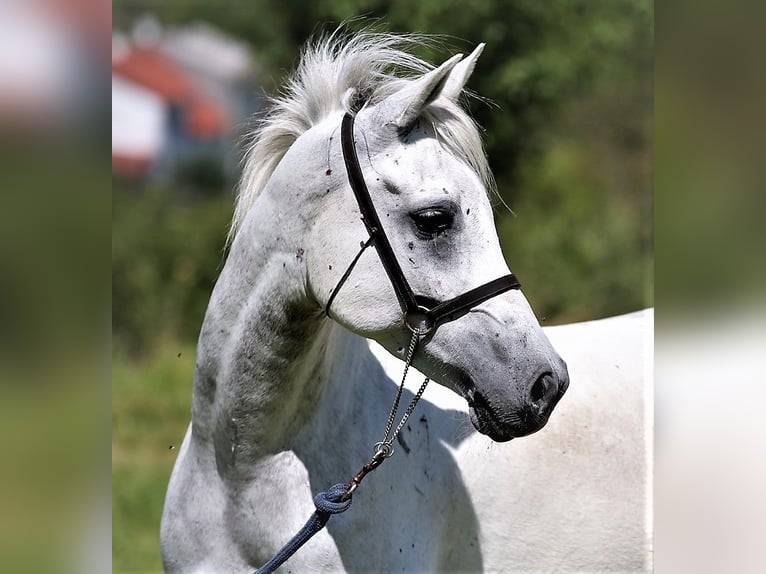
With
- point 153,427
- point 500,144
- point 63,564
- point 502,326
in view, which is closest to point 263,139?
point 502,326

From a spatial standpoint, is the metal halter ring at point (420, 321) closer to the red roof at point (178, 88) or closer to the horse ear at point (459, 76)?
the horse ear at point (459, 76)

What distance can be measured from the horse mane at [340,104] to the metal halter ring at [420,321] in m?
0.42

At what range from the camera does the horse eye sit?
2.05 metres

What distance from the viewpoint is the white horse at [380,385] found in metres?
2.07

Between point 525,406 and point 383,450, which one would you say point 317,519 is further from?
point 525,406

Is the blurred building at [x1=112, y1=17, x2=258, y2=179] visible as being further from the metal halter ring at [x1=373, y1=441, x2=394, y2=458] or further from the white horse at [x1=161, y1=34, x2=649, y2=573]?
the metal halter ring at [x1=373, y1=441, x2=394, y2=458]

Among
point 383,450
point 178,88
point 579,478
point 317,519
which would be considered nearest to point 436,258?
point 383,450

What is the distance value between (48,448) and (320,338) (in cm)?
106

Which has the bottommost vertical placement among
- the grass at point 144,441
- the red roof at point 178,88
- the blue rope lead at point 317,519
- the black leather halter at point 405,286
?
the grass at point 144,441

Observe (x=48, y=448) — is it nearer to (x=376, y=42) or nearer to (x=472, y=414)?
(x=472, y=414)

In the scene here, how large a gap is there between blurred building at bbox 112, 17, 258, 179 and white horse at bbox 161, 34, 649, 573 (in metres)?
9.83

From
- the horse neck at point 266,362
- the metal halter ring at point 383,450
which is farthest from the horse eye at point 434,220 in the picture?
the metal halter ring at point 383,450

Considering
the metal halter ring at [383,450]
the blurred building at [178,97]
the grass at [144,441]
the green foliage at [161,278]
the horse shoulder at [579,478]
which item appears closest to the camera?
the metal halter ring at [383,450]

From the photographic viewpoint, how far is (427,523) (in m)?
2.43
